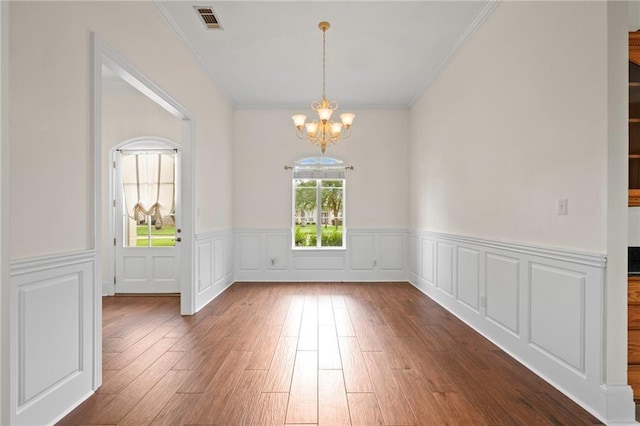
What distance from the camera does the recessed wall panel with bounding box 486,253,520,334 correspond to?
10.1 feet

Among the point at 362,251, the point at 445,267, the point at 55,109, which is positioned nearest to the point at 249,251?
the point at 362,251

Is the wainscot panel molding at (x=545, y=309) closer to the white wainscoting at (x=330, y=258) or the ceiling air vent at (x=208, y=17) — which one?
the white wainscoting at (x=330, y=258)

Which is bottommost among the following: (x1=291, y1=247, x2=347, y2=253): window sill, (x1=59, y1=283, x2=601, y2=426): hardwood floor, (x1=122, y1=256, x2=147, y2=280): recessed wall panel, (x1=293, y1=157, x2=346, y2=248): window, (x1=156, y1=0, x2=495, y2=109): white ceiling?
(x1=59, y1=283, x2=601, y2=426): hardwood floor

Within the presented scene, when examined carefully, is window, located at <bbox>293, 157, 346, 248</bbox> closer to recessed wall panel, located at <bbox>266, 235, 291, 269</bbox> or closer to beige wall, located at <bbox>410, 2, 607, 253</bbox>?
recessed wall panel, located at <bbox>266, 235, 291, 269</bbox>

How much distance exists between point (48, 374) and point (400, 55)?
4.68 meters

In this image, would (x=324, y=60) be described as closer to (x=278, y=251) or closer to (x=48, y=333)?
(x=278, y=251)

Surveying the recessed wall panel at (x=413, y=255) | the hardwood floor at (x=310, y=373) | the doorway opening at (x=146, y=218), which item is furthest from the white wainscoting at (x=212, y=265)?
the recessed wall panel at (x=413, y=255)

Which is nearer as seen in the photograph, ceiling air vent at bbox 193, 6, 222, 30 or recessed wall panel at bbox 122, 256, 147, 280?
ceiling air vent at bbox 193, 6, 222, 30

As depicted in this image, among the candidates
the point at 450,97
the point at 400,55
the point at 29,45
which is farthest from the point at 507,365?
the point at 29,45

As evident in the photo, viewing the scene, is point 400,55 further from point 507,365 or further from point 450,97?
point 507,365

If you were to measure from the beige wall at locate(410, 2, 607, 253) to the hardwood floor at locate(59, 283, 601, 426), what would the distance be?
1.12m

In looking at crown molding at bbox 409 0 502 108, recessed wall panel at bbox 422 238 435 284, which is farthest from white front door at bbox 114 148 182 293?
crown molding at bbox 409 0 502 108

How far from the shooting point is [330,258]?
6.66 meters

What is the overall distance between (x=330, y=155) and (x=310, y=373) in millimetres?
4575
